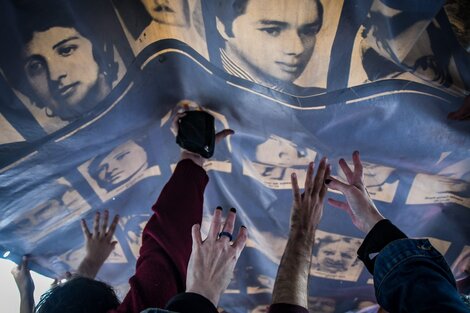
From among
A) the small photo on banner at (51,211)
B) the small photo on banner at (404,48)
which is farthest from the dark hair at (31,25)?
the small photo on banner at (404,48)

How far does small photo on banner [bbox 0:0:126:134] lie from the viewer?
35.2 inches

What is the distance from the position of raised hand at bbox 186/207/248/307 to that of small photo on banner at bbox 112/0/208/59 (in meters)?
0.50

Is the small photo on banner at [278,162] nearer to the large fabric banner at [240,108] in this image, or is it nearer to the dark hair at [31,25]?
the large fabric banner at [240,108]

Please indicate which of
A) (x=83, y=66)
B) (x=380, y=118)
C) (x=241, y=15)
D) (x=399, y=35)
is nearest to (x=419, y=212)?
(x=380, y=118)

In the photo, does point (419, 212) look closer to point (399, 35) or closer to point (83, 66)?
point (399, 35)

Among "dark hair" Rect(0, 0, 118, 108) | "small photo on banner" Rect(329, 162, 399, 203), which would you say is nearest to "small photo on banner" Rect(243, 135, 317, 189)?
"small photo on banner" Rect(329, 162, 399, 203)

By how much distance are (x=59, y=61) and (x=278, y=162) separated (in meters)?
0.74

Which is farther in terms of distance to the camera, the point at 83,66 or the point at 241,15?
the point at 83,66

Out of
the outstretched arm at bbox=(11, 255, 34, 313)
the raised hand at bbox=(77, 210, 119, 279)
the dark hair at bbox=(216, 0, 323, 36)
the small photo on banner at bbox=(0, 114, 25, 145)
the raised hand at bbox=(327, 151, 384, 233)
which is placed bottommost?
the outstretched arm at bbox=(11, 255, 34, 313)

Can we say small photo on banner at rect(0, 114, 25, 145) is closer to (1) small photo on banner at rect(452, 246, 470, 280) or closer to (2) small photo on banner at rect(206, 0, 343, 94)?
(2) small photo on banner at rect(206, 0, 343, 94)

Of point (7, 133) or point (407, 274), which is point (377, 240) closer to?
point (407, 274)

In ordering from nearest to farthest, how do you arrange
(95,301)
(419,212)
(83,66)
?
(95,301) → (83,66) → (419,212)

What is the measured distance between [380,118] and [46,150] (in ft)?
3.33

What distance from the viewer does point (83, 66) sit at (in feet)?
3.35
